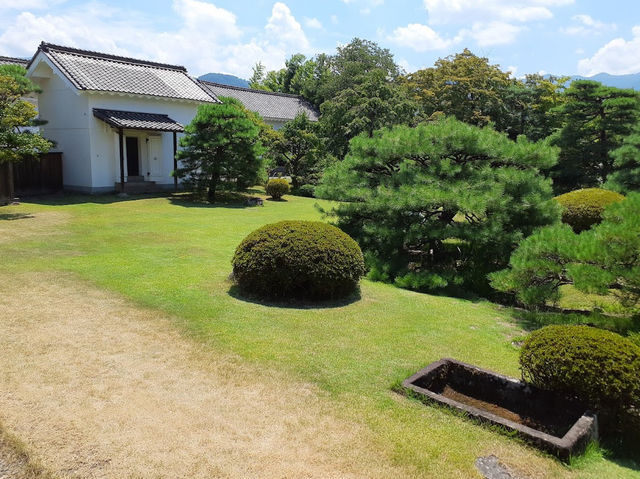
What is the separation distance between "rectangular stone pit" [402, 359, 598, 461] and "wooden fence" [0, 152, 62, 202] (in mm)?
18744

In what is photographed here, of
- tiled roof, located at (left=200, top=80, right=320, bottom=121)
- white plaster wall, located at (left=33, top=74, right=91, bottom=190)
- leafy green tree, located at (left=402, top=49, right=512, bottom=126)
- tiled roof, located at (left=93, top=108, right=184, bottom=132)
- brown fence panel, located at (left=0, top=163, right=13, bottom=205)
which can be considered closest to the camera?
brown fence panel, located at (left=0, top=163, right=13, bottom=205)

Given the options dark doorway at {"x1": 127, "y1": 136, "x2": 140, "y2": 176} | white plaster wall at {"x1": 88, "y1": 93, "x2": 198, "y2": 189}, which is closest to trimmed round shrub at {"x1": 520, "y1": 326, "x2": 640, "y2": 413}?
white plaster wall at {"x1": 88, "y1": 93, "x2": 198, "y2": 189}

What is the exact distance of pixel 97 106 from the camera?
816 inches

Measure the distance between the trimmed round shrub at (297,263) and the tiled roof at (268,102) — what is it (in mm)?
26867

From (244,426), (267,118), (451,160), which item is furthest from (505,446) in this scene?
(267,118)

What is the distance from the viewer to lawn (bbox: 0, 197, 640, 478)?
4102 mm

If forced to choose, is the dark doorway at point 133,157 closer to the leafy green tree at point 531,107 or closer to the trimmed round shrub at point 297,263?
the trimmed round shrub at point 297,263

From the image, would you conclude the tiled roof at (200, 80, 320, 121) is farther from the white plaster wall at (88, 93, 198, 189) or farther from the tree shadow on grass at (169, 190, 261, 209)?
the tree shadow on grass at (169, 190, 261, 209)

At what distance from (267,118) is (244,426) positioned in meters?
33.3

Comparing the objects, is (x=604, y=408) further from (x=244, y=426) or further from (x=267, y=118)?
(x=267, y=118)

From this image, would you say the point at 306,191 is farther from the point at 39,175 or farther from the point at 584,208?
the point at 584,208

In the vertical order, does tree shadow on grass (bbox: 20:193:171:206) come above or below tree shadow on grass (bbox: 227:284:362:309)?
above

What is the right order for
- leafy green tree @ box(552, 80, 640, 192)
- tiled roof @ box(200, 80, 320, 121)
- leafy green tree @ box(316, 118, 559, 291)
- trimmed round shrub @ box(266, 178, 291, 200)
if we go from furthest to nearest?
tiled roof @ box(200, 80, 320, 121) < trimmed round shrub @ box(266, 178, 291, 200) < leafy green tree @ box(552, 80, 640, 192) < leafy green tree @ box(316, 118, 559, 291)

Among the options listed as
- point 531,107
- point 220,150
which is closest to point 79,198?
point 220,150
